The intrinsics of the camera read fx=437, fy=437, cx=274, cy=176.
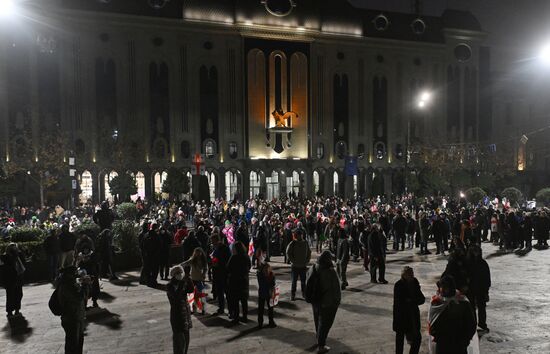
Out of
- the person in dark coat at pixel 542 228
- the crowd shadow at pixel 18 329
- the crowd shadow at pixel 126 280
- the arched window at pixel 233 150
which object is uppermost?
the arched window at pixel 233 150

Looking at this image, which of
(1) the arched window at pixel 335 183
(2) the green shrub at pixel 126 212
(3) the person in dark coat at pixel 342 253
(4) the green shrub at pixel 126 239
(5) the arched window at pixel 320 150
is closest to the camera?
(3) the person in dark coat at pixel 342 253

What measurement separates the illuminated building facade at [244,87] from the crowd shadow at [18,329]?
100 feet

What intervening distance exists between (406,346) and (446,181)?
3709cm

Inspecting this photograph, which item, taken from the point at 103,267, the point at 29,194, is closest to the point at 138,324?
the point at 103,267

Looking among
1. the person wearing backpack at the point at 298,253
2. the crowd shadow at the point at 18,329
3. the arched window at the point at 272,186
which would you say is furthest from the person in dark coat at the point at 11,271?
the arched window at the point at 272,186

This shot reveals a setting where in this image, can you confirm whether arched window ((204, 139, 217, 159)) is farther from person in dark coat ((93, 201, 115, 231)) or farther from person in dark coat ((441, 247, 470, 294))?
person in dark coat ((441, 247, 470, 294))

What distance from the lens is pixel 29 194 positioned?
115 feet

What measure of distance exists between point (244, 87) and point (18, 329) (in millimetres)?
37660

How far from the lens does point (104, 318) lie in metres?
9.80

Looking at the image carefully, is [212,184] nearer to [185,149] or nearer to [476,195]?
[185,149]

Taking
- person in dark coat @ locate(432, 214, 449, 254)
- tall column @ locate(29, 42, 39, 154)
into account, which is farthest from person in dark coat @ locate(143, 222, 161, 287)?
tall column @ locate(29, 42, 39, 154)

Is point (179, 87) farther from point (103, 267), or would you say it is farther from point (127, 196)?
point (103, 267)

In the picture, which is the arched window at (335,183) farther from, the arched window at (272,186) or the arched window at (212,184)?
the arched window at (212,184)

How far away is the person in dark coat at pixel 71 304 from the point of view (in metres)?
6.62
